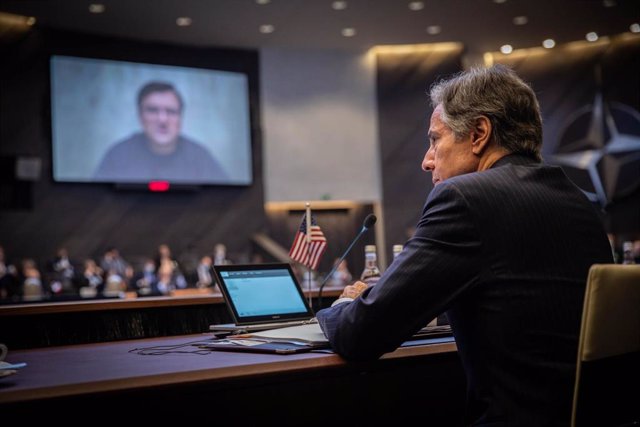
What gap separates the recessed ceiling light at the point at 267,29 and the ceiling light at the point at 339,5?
1.18m

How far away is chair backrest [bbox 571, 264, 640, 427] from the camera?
4.30 ft

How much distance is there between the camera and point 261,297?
7.23 feet

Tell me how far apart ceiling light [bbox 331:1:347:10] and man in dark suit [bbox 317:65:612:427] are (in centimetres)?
914

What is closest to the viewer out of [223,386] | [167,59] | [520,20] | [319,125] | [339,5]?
[223,386]

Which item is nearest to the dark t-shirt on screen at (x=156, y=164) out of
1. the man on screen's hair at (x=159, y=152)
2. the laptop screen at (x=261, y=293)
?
the man on screen's hair at (x=159, y=152)

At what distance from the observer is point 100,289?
888cm

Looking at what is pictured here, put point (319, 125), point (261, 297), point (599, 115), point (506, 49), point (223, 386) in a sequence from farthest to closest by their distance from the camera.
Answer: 1. point (506, 49)
2. point (319, 125)
3. point (599, 115)
4. point (261, 297)
5. point (223, 386)

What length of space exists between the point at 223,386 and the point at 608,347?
0.74 meters

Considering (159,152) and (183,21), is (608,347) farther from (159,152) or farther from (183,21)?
(159,152)

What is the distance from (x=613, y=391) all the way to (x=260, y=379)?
2.29ft

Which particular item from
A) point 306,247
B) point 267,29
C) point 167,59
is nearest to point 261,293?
point 306,247

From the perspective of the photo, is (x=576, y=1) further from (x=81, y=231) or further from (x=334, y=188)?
(x=81, y=231)

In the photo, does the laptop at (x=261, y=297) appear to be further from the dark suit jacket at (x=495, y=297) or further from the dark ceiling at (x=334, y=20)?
the dark ceiling at (x=334, y=20)

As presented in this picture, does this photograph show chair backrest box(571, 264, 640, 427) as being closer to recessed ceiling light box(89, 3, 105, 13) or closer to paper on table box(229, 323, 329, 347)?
paper on table box(229, 323, 329, 347)
